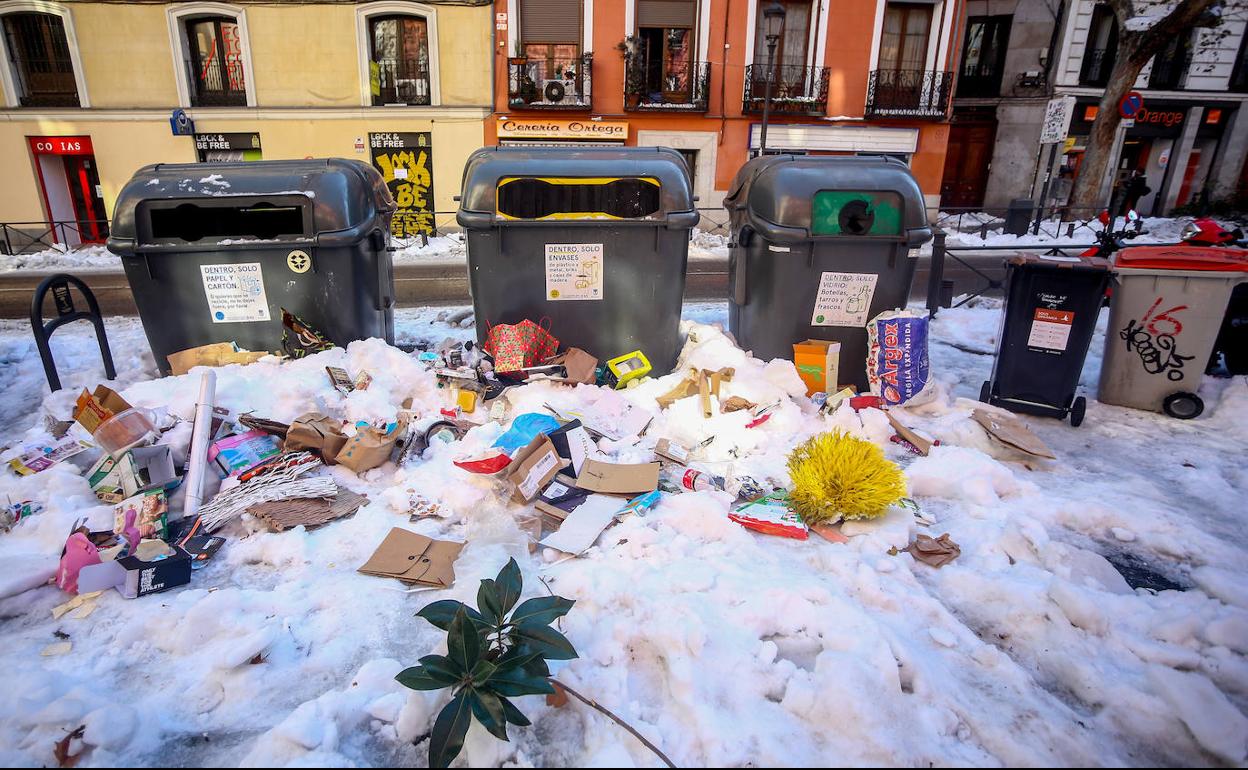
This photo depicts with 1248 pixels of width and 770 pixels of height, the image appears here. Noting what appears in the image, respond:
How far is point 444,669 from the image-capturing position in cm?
189

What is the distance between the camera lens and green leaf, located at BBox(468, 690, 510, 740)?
68.7 inches

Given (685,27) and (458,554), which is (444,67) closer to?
(685,27)

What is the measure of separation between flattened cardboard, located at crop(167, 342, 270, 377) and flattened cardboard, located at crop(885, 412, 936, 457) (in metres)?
4.18

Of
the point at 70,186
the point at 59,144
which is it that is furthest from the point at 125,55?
the point at 70,186

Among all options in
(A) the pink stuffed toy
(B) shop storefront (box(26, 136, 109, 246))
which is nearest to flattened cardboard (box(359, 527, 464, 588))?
(A) the pink stuffed toy

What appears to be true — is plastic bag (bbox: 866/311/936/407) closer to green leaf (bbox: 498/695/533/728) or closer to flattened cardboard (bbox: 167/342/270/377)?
green leaf (bbox: 498/695/533/728)

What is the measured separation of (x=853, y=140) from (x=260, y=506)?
1752cm

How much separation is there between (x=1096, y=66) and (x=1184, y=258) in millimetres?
20716

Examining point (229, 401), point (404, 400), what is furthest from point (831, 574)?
point (229, 401)

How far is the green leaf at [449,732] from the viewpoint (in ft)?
5.57

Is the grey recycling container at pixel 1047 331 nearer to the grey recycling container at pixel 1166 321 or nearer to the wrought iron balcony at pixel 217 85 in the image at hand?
the grey recycling container at pixel 1166 321

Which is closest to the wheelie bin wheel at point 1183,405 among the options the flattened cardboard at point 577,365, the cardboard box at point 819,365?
the cardboard box at point 819,365

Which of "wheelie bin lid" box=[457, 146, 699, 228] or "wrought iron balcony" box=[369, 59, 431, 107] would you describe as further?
"wrought iron balcony" box=[369, 59, 431, 107]

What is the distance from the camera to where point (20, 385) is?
4.75 m
